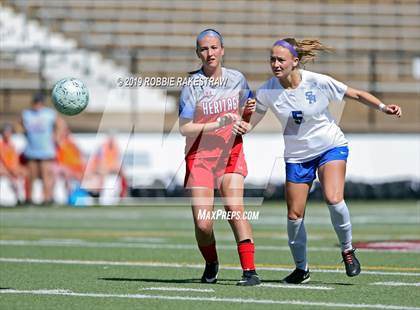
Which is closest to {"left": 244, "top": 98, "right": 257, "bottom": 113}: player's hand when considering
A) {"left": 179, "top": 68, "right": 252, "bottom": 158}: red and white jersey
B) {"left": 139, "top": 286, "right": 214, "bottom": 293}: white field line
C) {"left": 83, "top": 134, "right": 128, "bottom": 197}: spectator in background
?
{"left": 179, "top": 68, "right": 252, "bottom": 158}: red and white jersey

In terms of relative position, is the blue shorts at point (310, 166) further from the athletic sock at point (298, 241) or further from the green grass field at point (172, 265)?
the green grass field at point (172, 265)

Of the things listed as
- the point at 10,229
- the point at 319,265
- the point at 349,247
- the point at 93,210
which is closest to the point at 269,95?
the point at 349,247

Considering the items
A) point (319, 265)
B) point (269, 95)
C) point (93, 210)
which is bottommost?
point (93, 210)

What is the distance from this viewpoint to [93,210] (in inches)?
722

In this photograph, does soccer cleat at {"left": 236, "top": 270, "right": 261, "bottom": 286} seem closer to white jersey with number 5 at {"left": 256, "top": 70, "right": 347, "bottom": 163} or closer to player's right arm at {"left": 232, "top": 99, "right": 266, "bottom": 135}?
white jersey with number 5 at {"left": 256, "top": 70, "right": 347, "bottom": 163}

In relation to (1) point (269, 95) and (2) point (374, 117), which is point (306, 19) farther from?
A: (1) point (269, 95)

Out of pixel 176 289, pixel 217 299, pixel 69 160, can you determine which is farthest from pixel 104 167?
pixel 217 299

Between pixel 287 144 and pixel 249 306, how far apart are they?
182 centimetres

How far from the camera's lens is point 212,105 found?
775 cm

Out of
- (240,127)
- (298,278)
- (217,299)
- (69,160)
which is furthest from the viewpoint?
(69,160)

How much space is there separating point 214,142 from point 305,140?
67cm

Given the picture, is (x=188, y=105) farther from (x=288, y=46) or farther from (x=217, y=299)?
(x=217, y=299)

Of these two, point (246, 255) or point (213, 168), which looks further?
point (213, 168)

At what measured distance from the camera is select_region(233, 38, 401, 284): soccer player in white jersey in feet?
25.6
